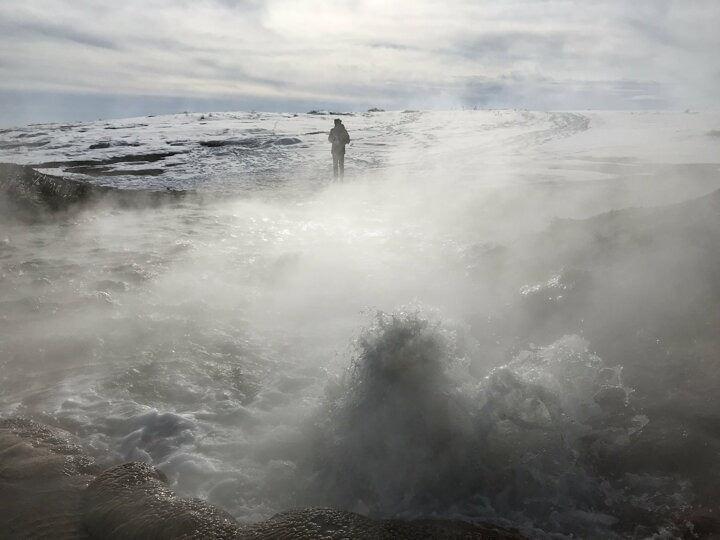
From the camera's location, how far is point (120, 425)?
313cm

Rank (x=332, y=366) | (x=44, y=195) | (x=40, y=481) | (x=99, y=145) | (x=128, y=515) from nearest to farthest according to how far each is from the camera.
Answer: (x=128, y=515) → (x=40, y=481) → (x=332, y=366) → (x=44, y=195) → (x=99, y=145)

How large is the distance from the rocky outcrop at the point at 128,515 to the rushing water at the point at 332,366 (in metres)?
0.34

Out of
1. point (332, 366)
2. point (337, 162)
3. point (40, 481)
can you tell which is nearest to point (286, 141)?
point (337, 162)

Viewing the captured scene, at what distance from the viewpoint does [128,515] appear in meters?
2.09

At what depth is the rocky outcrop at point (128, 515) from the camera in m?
2.03

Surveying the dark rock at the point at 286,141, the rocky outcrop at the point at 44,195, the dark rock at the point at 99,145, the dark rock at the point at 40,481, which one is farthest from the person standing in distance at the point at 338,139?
the dark rock at the point at 99,145

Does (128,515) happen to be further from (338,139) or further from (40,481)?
(338,139)

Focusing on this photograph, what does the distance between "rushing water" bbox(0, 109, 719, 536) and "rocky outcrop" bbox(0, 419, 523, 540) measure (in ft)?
1.13

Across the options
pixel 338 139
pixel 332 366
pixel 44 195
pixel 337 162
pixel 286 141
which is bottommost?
pixel 332 366

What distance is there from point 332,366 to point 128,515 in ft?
7.08

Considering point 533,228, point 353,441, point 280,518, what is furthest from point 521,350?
point 533,228

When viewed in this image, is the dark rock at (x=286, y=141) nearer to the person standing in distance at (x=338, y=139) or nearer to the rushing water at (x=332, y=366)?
the person standing in distance at (x=338, y=139)

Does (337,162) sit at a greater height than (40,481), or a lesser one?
greater

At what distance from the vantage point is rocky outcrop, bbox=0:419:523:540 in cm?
203
